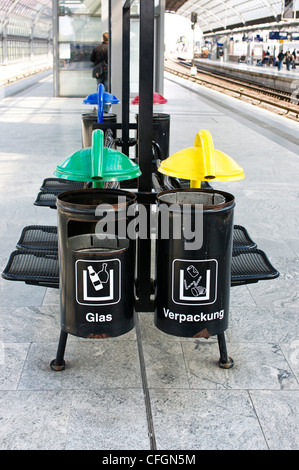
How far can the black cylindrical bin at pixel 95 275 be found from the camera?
2777 mm

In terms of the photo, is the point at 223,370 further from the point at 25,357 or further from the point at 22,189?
the point at 22,189

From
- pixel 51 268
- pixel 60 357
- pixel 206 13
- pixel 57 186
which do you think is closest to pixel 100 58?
pixel 57 186

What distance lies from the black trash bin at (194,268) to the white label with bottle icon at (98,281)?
25cm

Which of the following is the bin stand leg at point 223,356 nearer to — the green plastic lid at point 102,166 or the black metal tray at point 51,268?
the black metal tray at point 51,268

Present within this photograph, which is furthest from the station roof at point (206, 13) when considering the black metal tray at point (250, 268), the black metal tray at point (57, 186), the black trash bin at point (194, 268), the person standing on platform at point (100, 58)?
the black trash bin at point (194, 268)

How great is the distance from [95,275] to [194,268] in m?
0.46

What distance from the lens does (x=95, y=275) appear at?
2791mm

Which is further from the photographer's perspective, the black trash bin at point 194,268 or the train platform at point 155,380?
the black trash bin at point 194,268

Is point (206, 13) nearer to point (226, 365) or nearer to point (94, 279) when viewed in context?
point (226, 365)

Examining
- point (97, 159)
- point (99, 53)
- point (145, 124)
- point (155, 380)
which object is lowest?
point (155, 380)

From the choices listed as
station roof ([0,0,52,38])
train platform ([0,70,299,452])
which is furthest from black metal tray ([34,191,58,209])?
station roof ([0,0,52,38])

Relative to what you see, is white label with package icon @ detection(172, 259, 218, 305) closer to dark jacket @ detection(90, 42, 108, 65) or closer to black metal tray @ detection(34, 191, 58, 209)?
black metal tray @ detection(34, 191, 58, 209)
